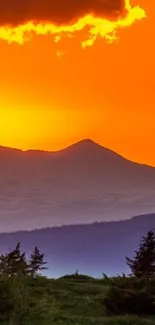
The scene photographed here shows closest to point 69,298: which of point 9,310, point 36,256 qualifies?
point 9,310

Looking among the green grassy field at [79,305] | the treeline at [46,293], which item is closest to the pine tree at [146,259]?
the treeline at [46,293]

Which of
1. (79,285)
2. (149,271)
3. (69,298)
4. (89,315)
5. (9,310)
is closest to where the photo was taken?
(9,310)

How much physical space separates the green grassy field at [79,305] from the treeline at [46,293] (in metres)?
0.25

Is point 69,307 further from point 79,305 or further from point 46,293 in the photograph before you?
point 46,293

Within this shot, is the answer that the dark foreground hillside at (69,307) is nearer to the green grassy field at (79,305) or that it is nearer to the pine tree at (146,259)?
the green grassy field at (79,305)

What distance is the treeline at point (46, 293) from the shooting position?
30438 millimetres

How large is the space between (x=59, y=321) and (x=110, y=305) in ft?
13.0

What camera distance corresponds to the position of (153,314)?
37500 mm

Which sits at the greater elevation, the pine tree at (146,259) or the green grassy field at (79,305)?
the pine tree at (146,259)

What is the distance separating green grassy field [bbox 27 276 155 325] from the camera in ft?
112

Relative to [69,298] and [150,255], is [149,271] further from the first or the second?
[69,298]

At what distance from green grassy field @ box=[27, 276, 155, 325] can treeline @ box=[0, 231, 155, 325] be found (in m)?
0.25

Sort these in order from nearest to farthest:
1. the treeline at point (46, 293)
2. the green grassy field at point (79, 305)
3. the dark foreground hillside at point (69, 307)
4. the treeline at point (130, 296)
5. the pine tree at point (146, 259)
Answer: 1. the treeline at point (46, 293)
2. the dark foreground hillside at point (69, 307)
3. the green grassy field at point (79, 305)
4. the treeline at point (130, 296)
5. the pine tree at point (146, 259)

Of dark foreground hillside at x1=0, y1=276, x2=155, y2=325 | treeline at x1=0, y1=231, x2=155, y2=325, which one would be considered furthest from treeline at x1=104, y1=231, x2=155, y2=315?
dark foreground hillside at x1=0, y1=276, x2=155, y2=325
